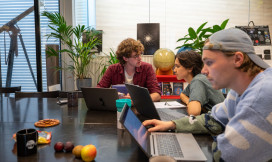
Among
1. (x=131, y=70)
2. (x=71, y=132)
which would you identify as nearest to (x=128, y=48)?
(x=131, y=70)

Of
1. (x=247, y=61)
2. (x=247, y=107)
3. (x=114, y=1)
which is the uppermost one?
(x=114, y=1)

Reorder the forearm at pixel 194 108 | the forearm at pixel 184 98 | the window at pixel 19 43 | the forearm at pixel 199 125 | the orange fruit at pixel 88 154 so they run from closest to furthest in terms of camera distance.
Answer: the orange fruit at pixel 88 154 → the forearm at pixel 199 125 → the forearm at pixel 194 108 → the forearm at pixel 184 98 → the window at pixel 19 43

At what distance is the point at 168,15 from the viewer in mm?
4922

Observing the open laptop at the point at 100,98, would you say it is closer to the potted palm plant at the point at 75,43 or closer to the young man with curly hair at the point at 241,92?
the young man with curly hair at the point at 241,92

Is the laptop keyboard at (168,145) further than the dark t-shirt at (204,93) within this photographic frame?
No

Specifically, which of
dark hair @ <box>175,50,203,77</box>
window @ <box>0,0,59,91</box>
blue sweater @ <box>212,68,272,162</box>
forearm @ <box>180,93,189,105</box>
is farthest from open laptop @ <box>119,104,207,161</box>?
window @ <box>0,0,59,91</box>

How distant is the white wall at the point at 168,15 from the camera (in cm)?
492

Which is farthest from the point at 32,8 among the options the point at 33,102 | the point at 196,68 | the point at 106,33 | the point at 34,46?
the point at 196,68

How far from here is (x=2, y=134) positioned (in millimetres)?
1298

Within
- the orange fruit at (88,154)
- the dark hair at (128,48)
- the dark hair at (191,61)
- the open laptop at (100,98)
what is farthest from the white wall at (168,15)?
the orange fruit at (88,154)

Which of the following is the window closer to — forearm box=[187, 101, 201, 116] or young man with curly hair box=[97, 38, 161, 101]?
young man with curly hair box=[97, 38, 161, 101]

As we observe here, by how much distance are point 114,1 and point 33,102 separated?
332cm

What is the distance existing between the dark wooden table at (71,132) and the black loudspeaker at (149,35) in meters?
3.00

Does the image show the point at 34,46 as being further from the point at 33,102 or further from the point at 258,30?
the point at 258,30
